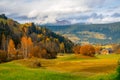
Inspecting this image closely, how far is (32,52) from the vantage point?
170m

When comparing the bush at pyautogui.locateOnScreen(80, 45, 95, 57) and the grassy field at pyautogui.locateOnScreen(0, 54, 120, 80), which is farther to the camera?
the bush at pyautogui.locateOnScreen(80, 45, 95, 57)

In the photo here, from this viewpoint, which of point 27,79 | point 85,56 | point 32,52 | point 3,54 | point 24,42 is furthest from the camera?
point 24,42

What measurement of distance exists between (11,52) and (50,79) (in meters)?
141

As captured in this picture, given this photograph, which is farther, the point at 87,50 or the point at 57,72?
the point at 87,50

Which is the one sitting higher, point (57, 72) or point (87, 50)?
point (57, 72)

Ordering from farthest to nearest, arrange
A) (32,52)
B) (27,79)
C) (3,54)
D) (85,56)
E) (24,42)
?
(24,42)
(32,52)
(85,56)
(3,54)
(27,79)

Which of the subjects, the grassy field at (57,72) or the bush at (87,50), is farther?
the bush at (87,50)

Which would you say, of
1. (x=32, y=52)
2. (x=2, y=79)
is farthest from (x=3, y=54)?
(x=2, y=79)

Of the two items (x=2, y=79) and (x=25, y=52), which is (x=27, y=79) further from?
(x=25, y=52)

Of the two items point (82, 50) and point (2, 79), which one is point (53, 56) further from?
point (2, 79)

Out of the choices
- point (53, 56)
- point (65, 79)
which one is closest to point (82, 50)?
point (53, 56)

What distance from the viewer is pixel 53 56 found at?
176125mm

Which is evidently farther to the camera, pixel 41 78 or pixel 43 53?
pixel 43 53

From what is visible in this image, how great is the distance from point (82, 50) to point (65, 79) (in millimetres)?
125684
